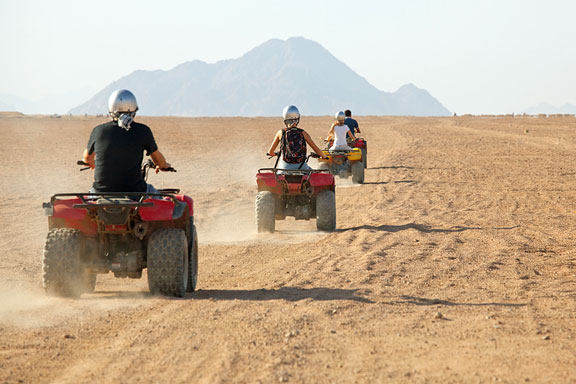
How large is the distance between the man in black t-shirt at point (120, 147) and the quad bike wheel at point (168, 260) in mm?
584

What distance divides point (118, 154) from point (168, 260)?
43.0 inches

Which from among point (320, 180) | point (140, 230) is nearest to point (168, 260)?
point (140, 230)

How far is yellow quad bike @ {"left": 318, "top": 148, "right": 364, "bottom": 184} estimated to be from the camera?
1997 cm

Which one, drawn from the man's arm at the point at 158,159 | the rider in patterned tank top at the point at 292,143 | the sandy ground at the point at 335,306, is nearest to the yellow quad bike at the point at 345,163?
the sandy ground at the point at 335,306

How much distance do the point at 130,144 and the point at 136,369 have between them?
2.79 m

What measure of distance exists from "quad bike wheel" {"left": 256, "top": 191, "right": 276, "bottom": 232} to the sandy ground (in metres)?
0.21

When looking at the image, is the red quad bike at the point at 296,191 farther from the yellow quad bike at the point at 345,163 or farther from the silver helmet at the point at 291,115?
the yellow quad bike at the point at 345,163

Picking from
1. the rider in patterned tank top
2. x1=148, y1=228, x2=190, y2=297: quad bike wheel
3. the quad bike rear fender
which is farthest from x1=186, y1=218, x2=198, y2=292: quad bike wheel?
the rider in patterned tank top

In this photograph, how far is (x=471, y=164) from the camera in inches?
1023

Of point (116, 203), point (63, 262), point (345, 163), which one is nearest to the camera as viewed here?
point (116, 203)

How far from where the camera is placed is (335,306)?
7.15 metres

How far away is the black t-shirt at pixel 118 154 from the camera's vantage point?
299 inches

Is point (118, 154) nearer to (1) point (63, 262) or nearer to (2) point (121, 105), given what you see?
(2) point (121, 105)

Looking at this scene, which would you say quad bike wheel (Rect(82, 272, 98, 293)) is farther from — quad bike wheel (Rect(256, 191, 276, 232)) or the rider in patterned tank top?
the rider in patterned tank top
